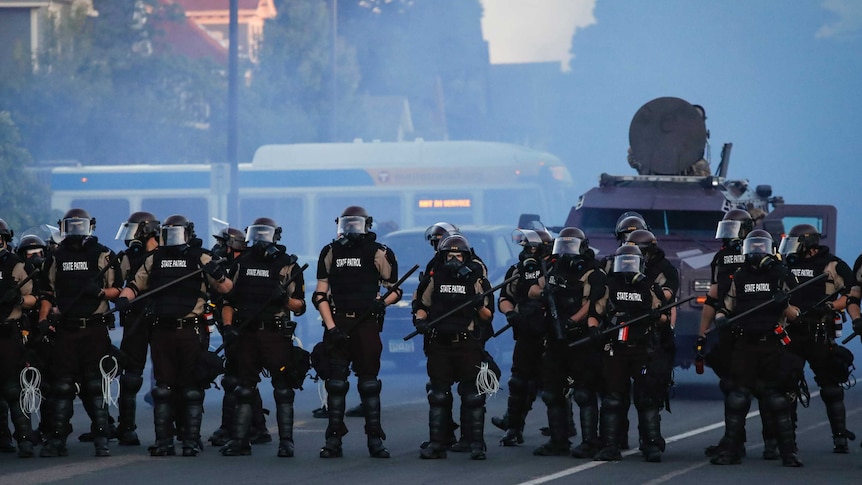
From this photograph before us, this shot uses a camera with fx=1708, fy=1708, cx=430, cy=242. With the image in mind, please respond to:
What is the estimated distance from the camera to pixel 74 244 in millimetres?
14773

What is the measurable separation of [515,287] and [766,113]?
196 ft

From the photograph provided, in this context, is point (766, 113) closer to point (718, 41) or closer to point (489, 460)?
point (718, 41)

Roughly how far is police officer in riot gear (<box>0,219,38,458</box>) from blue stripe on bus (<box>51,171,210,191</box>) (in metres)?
22.2

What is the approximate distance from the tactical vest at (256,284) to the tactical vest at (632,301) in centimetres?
282

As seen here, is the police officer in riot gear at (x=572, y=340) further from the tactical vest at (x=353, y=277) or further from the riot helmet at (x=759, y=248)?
the tactical vest at (x=353, y=277)

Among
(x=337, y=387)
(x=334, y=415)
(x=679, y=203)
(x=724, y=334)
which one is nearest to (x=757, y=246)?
(x=724, y=334)

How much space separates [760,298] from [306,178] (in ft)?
76.8

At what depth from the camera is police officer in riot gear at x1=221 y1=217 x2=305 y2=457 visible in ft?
47.6

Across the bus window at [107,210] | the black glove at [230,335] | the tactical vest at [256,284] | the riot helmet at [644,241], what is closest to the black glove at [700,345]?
the riot helmet at [644,241]

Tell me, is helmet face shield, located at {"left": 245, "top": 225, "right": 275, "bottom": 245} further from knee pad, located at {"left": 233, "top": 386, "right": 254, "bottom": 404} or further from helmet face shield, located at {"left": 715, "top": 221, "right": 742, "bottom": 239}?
helmet face shield, located at {"left": 715, "top": 221, "right": 742, "bottom": 239}

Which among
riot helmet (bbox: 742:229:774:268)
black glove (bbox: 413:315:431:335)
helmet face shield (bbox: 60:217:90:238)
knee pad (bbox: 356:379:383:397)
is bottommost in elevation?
knee pad (bbox: 356:379:383:397)

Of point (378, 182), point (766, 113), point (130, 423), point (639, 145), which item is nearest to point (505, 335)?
point (639, 145)

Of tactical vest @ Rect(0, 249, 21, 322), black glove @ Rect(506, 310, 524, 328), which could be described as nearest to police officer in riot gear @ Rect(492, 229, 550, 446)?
black glove @ Rect(506, 310, 524, 328)

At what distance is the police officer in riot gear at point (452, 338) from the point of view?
1445 cm
